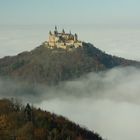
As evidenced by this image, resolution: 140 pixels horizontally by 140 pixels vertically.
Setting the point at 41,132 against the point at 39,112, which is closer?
the point at 41,132

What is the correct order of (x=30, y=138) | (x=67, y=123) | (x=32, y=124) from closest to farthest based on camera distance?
(x=30, y=138)
(x=32, y=124)
(x=67, y=123)

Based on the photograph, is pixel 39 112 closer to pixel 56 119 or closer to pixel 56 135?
pixel 56 119

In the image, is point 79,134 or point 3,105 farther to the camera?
point 3,105

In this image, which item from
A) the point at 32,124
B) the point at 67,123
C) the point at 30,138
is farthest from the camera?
the point at 67,123

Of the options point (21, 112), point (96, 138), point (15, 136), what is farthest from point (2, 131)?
point (96, 138)

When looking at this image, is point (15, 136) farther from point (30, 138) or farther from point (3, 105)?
point (3, 105)

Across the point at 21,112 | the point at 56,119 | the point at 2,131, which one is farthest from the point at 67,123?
the point at 2,131
